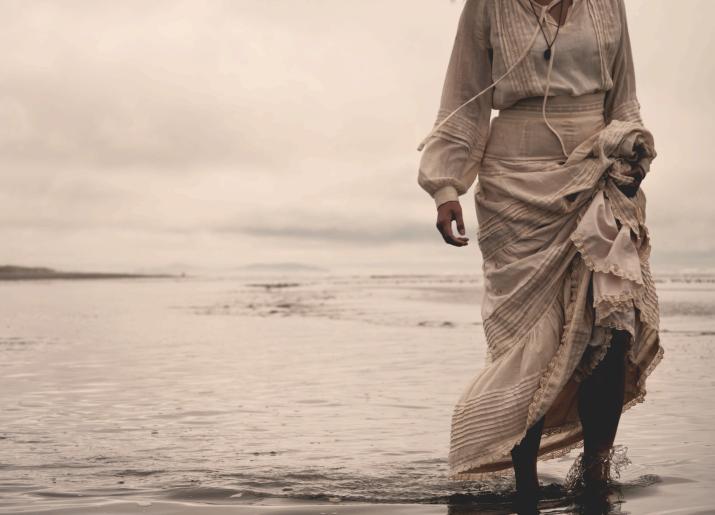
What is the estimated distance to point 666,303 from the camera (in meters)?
21.7

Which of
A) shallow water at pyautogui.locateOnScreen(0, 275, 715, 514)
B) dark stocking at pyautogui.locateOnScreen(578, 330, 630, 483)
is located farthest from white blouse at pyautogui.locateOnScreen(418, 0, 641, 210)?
shallow water at pyautogui.locateOnScreen(0, 275, 715, 514)

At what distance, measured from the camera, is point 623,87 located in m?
4.55

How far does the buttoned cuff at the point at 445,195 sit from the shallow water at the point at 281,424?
115cm

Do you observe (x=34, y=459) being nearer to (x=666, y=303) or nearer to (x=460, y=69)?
(x=460, y=69)

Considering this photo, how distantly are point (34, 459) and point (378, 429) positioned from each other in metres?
1.93

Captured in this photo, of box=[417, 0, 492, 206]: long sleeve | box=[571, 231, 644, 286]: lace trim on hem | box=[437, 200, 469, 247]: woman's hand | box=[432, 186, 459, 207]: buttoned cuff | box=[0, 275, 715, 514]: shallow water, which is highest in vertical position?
box=[417, 0, 492, 206]: long sleeve

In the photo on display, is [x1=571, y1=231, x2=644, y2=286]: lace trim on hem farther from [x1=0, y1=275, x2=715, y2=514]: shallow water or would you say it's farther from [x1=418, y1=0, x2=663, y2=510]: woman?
[x1=0, y1=275, x2=715, y2=514]: shallow water

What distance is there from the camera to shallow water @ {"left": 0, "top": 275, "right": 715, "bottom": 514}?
4.73 metres

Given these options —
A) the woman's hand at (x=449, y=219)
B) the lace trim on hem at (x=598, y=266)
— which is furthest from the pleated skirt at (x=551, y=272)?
the woman's hand at (x=449, y=219)

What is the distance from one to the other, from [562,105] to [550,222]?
454 millimetres

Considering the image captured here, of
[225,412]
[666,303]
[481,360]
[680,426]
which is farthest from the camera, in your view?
[666,303]

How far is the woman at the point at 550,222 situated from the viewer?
13.8 feet

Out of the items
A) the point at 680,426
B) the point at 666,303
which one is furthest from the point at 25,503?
the point at 666,303

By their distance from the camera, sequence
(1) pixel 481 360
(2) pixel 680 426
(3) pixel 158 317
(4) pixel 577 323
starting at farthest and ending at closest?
1. (3) pixel 158 317
2. (1) pixel 481 360
3. (2) pixel 680 426
4. (4) pixel 577 323
